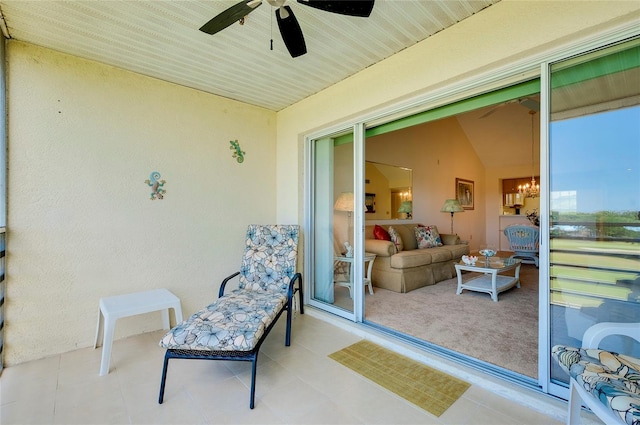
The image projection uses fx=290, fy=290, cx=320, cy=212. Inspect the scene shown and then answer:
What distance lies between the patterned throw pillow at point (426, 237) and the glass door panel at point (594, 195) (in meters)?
3.48

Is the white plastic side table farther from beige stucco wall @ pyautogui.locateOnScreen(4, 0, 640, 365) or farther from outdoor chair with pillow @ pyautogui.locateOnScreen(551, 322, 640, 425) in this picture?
outdoor chair with pillow @ pyautogui.locateOnScreen(551, 322, 640, 425)

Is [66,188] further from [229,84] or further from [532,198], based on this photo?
[532,198]

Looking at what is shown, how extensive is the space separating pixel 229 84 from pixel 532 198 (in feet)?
26.4

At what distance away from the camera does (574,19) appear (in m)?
1.60

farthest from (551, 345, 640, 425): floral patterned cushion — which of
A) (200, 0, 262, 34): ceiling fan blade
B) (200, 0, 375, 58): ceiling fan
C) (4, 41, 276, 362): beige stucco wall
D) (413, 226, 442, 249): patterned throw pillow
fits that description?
(413, 226, 442, 249): patterned throw pillow

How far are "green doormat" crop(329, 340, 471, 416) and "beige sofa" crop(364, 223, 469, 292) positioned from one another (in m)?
1.79

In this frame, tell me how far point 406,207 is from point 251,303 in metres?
4.17

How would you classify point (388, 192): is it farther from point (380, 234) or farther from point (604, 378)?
point (604, 378)

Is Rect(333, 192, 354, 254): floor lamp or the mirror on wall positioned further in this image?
the mirror on wall

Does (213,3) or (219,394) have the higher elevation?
(213,3)

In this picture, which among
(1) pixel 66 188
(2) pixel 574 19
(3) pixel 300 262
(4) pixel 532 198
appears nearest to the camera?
(2) pixel 574 19

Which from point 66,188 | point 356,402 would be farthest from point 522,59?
point 66,188

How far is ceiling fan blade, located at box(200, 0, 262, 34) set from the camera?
1500 millimetres

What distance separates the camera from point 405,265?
13.8 feet
